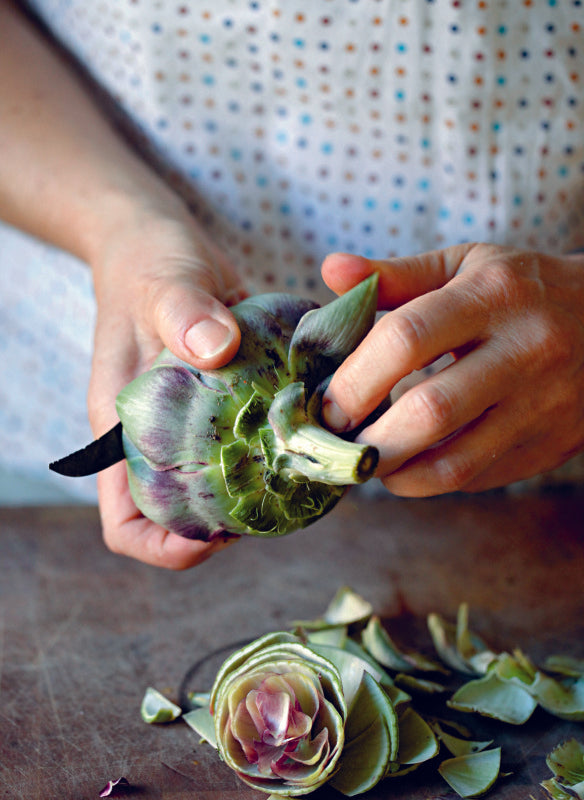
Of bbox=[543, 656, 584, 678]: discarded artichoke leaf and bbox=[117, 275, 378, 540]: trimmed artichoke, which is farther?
bbox=[543, 656, 584, 678]: discarded artichoke leaf

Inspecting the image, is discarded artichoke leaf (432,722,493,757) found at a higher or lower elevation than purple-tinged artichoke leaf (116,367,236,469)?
lower

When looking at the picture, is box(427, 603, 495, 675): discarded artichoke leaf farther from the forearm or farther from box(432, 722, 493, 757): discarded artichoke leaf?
the forearm

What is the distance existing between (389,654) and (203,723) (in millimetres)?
212

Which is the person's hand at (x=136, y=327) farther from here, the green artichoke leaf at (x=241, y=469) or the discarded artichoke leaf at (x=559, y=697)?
the discarded artichoke leaf at (x=559, y=697)

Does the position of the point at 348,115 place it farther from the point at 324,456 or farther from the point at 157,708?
the point at 157,708

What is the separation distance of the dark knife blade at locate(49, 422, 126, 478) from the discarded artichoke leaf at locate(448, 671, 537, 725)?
41cm

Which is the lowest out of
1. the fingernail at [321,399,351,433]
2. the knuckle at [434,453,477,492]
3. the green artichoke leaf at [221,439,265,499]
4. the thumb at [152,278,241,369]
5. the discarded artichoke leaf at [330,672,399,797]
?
the discarded artichoke leaf at [330,672,399,797]

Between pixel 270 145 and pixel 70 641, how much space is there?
69 cm

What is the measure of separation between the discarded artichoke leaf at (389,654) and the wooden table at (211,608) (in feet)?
0.21

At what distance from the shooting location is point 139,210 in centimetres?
90

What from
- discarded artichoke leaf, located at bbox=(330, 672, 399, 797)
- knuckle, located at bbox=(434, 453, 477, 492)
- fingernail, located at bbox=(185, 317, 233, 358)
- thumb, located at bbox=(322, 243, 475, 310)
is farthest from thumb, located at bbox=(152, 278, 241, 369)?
discarded artichoke leaf, located at bbox=(330, 672, 399, 797)

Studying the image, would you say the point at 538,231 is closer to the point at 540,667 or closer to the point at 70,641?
the point at 540,667

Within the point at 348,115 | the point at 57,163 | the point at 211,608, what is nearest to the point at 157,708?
the point at 211,608

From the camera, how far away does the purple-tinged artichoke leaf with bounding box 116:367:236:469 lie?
596 mm
